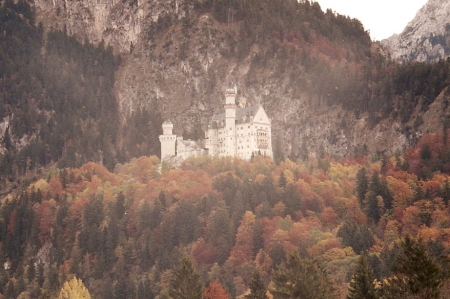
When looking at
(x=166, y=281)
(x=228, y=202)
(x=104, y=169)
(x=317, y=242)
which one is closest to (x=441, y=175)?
(x=317, y=242)

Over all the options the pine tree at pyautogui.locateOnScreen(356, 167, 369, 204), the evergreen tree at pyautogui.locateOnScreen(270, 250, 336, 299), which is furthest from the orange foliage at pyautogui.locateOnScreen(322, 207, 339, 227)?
the evergreen tree at pyautogui.locateOnScreen(270, 250, 336, 299)

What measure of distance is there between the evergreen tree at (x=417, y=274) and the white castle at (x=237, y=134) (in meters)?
96.1

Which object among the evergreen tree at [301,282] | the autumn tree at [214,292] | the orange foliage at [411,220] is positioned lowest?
the autumn tree at [214,292]

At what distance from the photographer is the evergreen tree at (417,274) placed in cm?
5762

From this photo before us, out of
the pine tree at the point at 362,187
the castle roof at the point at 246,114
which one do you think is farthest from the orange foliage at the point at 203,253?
the castle roof at the point at 246,114

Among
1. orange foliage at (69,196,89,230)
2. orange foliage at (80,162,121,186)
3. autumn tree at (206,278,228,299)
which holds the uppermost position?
orange foliage at (80,162,121,186)

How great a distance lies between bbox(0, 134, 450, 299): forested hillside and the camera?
115812mm

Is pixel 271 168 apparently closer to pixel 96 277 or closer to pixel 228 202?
pixel 228 202

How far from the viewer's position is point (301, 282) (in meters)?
68.2

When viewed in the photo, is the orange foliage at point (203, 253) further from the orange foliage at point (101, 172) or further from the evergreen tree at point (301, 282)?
the evergreen tree at point (301, 282)

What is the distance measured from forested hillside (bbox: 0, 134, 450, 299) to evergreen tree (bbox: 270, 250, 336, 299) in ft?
67.2

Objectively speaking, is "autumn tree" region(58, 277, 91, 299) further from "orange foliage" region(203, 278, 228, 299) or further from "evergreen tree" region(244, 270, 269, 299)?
"evergreen tree" region(244, 270, 269, 299)

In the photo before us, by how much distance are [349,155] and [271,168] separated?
1353 inches

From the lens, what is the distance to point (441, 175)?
433 feet
